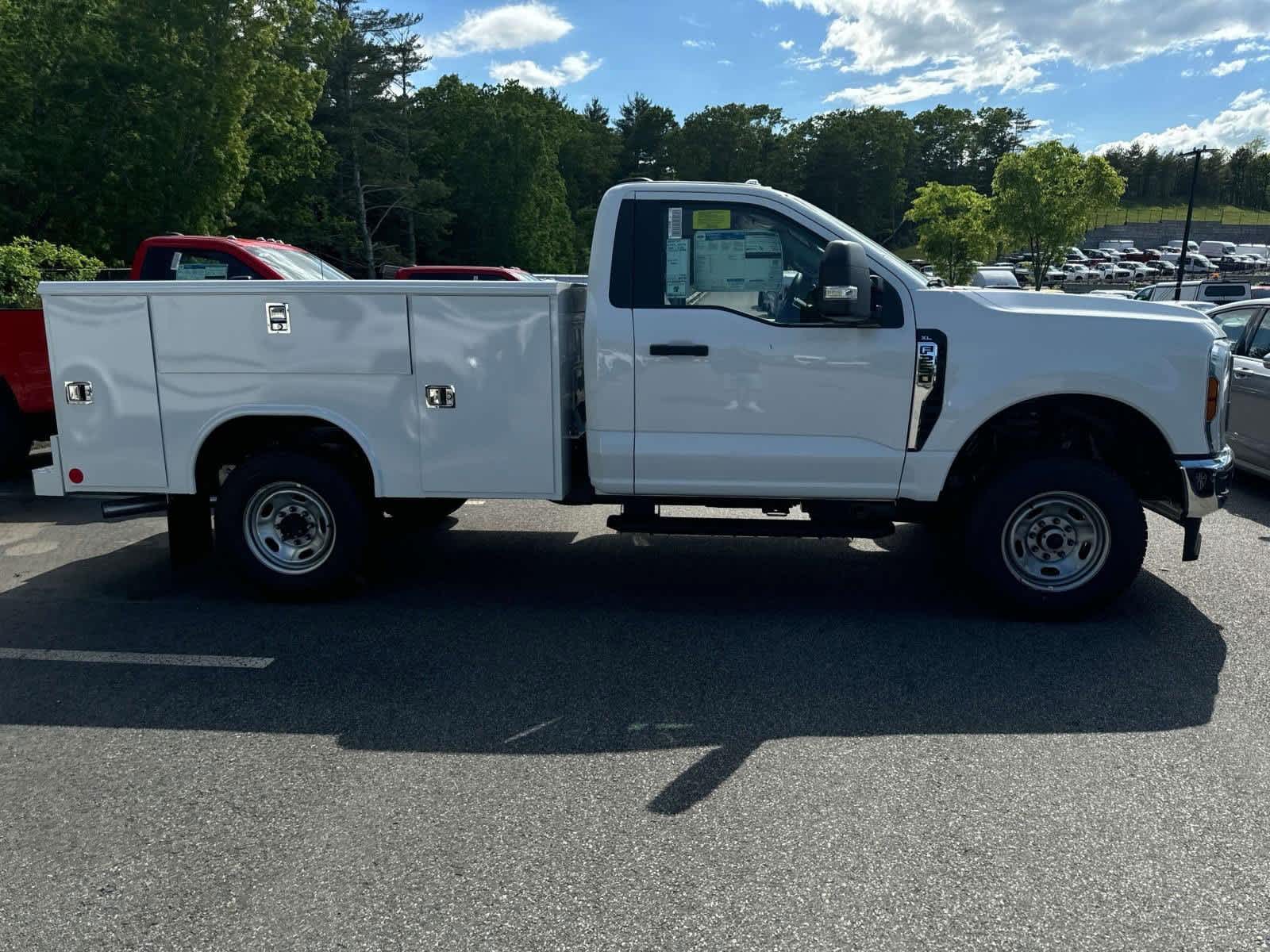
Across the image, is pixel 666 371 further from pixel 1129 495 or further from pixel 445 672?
pixel 1129 495

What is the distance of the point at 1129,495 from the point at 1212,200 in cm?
14541

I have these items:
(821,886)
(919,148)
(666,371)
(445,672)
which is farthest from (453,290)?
(919,148)

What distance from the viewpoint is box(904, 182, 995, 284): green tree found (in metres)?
49.8

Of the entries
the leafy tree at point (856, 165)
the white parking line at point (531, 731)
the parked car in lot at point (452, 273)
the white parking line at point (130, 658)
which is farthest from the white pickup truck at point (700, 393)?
the leafy tree at point (856, 165)

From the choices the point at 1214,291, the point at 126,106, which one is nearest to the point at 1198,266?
the point at 1214,291

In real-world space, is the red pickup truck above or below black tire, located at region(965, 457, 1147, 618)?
above

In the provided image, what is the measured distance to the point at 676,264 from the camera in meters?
5.30

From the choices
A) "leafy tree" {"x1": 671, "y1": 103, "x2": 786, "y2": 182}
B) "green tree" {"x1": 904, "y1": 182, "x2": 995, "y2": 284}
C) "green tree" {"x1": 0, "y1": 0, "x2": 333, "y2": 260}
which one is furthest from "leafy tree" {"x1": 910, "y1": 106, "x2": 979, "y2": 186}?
"green tree" {"x1": 0, "y1": 0, "x2": 333, "y2": 260}

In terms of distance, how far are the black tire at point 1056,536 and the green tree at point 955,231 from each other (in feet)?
153

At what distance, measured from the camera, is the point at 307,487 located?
5594 mm

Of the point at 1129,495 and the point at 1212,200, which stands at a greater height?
the point at 1212,200

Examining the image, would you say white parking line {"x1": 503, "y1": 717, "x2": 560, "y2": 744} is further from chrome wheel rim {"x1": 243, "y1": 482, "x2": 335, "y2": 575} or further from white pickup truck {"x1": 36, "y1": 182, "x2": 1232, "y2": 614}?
chrome wheel rim {"x1": 243, "y1": 482, "x2": 335, "y2": 575}

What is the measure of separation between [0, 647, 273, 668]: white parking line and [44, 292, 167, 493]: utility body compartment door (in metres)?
1.06

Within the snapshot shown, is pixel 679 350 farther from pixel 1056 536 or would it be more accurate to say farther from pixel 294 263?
pixel 294 263
